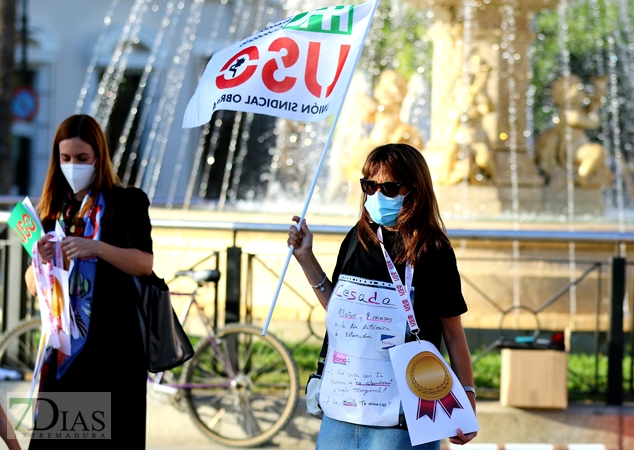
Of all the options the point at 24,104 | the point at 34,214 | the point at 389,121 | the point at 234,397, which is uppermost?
the point at 24,104

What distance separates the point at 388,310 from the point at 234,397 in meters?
3.05

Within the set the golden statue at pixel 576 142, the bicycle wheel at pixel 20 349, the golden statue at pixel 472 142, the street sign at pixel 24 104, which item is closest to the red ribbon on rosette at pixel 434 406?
the bicycle wheel at pixel 20 349

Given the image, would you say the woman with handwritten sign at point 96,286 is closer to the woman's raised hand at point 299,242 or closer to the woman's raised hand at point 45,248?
the woman's raised hand at point 45,248

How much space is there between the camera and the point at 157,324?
3.73m

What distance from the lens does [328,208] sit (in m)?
12.3

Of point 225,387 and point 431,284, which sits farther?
point 225,387

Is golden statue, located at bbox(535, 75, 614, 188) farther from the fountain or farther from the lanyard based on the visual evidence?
the lanyard

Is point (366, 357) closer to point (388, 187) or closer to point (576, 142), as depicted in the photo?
point (388, 187)

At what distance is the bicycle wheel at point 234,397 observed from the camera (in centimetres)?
576

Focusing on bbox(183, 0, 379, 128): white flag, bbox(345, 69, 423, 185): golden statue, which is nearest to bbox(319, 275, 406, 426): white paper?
bbox(183, 0, 379, 128): white flag

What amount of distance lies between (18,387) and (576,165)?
7.24 metres

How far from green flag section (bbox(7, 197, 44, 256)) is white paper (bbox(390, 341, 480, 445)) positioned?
150cm

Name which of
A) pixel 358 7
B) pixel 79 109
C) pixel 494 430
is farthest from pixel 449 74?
pixel 79 109

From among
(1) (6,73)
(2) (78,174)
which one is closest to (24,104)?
(1) (6,73)
